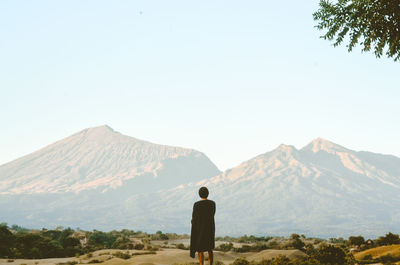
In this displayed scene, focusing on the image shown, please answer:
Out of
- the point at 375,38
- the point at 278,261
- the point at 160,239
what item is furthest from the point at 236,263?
the point at 160,239

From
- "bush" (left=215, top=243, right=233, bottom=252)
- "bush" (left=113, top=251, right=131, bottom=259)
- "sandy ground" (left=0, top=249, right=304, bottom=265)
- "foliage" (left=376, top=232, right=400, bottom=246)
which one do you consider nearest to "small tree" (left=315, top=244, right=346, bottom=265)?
"sandy ground" (left=0, top=249, right=304, bottom=265)

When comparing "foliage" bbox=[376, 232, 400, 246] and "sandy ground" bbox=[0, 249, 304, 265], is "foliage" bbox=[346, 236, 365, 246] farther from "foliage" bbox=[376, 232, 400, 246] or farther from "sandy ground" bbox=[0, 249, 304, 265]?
"sandy ground" bbox=[0, 249, 304, 265]

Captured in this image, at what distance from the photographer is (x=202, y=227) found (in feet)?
44.1

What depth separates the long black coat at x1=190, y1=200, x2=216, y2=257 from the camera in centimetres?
1341

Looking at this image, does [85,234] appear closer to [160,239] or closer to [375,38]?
[160,239]

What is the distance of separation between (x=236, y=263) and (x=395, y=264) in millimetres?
6813

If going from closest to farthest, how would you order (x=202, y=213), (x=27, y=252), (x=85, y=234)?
1. (x=202, y=213)
2. (x=27, y=252)
3. (x=85, y=234)

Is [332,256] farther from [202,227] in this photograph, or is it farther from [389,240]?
[389,240]

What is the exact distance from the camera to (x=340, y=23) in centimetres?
1614

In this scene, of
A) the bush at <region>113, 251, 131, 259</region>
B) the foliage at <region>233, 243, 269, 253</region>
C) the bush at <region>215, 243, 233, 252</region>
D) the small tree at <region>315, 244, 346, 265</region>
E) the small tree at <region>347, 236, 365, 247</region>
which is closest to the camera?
the small tree at <region>315, 244, 346, 265</region>

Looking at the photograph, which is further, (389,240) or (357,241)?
(357,241)

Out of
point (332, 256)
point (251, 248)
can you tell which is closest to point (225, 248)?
point (251, 248)

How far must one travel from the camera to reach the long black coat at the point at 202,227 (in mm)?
13414

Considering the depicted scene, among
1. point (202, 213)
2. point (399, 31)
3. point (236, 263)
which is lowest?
point (236, 263)
